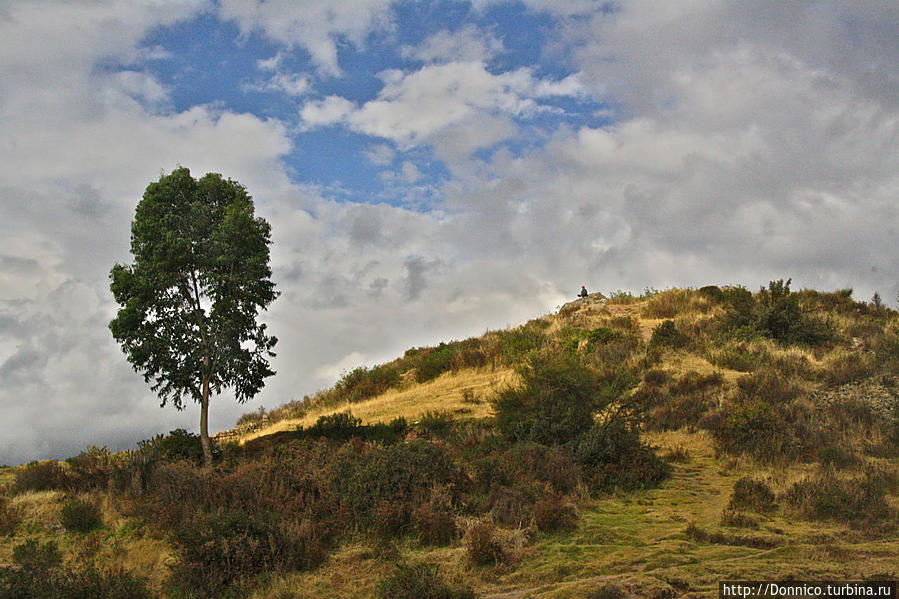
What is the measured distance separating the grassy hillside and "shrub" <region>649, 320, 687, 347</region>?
2.61 metres

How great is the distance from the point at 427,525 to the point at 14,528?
7.44 metres

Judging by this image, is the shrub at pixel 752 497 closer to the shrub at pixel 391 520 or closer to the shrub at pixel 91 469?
the shrub at pixel 391 520

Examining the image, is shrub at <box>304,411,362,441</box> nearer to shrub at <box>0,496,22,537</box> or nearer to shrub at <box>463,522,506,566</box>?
shrub at <box>0,496,22,537</box>

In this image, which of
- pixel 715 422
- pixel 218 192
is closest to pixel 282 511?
pixel 715 422

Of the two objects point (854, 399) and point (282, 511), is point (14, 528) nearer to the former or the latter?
point (282, 511)

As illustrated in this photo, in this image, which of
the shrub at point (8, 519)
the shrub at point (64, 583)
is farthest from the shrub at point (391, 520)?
the shrub at point (8, 519)

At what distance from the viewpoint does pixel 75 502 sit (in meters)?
11.6

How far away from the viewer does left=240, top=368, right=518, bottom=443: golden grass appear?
20906 millimetres

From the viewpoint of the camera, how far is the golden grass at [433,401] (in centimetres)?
2091

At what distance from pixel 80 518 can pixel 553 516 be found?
26.7 feet

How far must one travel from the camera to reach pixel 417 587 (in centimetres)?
714

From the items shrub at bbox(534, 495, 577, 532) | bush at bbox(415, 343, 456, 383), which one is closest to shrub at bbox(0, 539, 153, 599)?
shrub at bbox(534, 495, 577, 532)

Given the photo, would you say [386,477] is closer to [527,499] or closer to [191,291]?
[527,499]

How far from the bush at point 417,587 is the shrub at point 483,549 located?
90 centimetres
